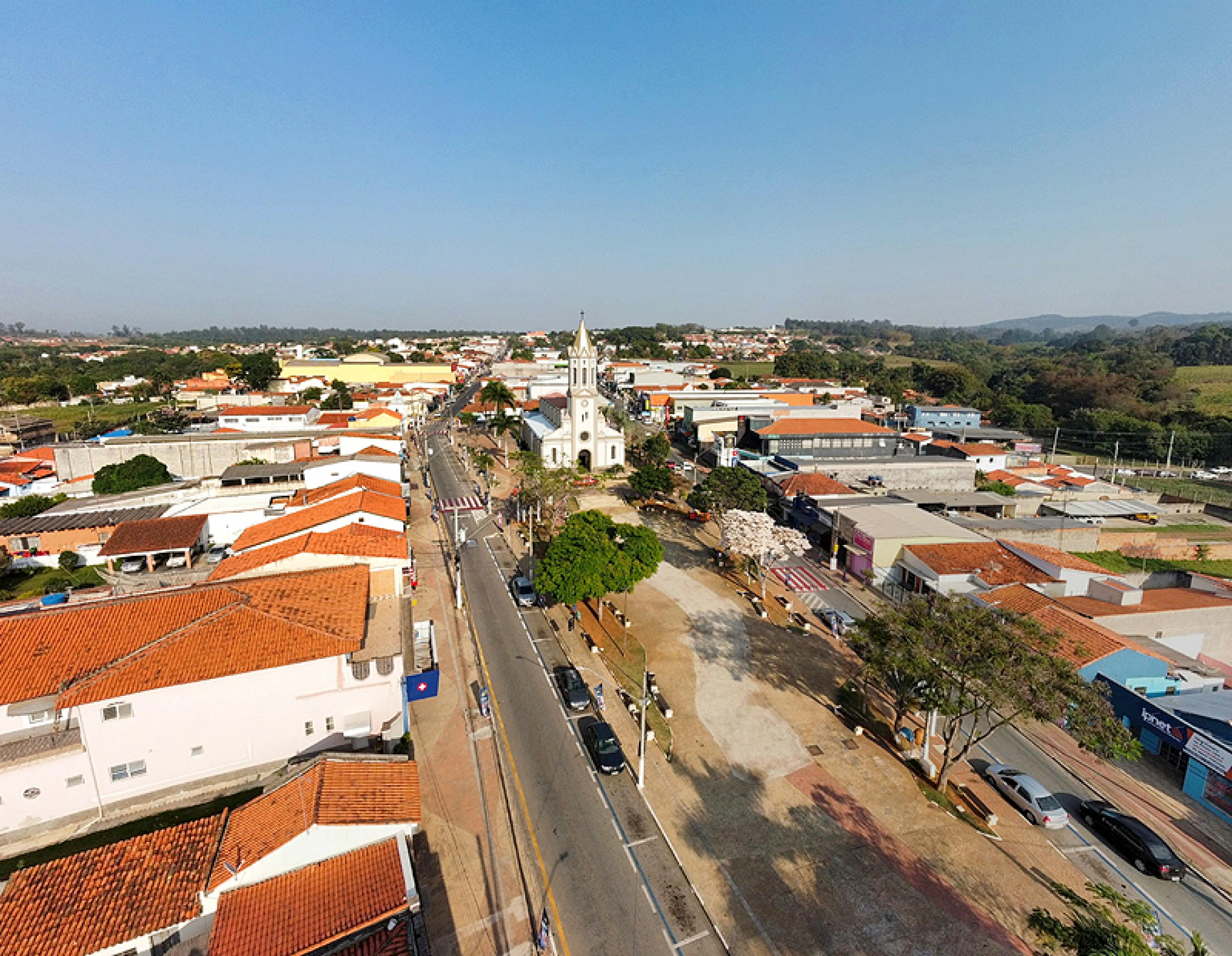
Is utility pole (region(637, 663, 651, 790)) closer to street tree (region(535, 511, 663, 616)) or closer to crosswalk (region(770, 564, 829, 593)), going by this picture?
street tree (region(535, 511, 663, 616))

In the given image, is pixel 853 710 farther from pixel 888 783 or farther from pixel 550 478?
pixel 550 478

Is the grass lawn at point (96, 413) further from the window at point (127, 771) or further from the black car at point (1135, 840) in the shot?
the black car at point (1135, 840)

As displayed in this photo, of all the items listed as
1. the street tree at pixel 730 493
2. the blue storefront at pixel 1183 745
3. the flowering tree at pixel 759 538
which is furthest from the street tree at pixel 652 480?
the blue storefront at pixel 1183 745

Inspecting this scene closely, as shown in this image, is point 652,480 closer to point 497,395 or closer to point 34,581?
point 34,581

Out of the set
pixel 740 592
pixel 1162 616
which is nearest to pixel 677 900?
pixel 740 592

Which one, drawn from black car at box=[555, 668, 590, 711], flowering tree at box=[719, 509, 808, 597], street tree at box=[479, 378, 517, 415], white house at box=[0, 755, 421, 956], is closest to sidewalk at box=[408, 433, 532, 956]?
white house at box=[0, 755, 421, 956]
